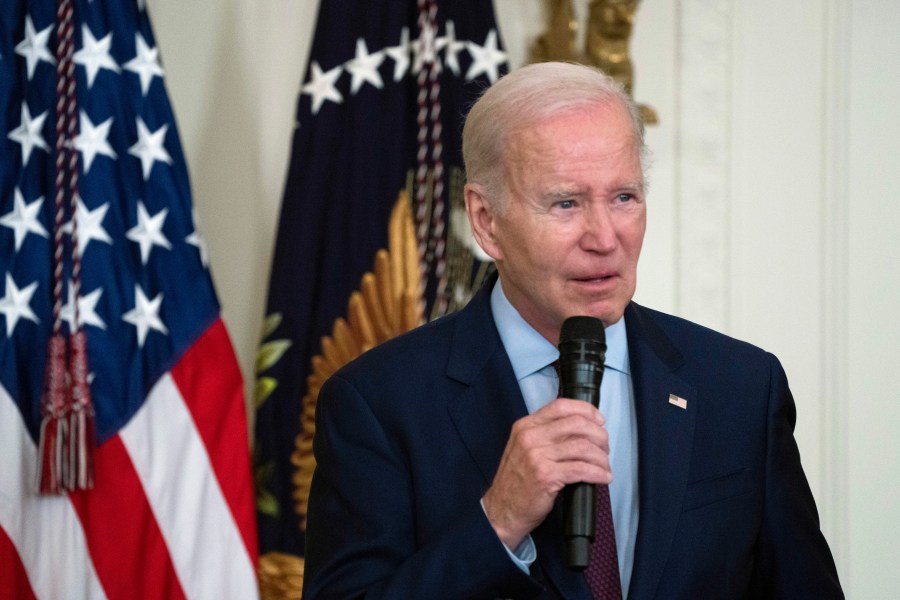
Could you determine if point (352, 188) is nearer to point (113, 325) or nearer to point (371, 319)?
point (371, 319)

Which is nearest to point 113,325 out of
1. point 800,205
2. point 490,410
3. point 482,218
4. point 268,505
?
point 268,505

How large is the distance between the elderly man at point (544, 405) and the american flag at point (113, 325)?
1536mm

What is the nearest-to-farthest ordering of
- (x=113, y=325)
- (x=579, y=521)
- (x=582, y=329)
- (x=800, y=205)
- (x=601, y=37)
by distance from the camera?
(x=579, y=521) → (x=582, y=329) → (x=113, y=325) → (x=601, y=37) → (x=800, y=205)

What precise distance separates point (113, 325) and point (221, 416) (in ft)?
1.38

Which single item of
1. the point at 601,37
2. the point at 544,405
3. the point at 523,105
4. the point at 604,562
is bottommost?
the point at 604,562

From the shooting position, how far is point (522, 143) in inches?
73.3

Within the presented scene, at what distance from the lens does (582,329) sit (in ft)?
5.55

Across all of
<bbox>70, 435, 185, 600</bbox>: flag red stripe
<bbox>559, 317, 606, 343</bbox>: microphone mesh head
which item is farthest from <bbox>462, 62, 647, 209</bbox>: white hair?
<bbox>70, 435, 185, 600</bbox>: flag red stripe

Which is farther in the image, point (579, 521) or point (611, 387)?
point (611, 387)

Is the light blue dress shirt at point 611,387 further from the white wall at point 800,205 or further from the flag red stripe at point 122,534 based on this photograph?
the white wall at point 800,205

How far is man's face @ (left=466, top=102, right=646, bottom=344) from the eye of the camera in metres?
1.81

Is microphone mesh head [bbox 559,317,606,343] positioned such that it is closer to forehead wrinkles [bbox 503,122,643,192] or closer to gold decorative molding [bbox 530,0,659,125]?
forehead wrinkles [bbox 503,122,643,192]

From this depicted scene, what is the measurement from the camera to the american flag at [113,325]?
126 inches

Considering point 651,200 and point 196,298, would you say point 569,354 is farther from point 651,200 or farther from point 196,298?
point 651,200
